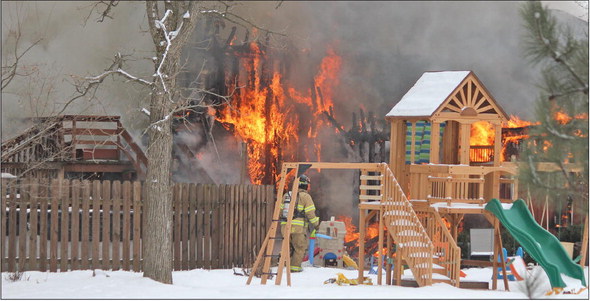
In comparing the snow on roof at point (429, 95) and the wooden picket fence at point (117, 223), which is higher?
the snow on roof at point (429, 95)

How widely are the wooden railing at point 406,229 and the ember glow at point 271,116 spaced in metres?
16.3

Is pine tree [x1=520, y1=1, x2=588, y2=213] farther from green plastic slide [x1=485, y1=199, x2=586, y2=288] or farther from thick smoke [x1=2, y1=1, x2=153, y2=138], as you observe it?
thick smoke [x1=2, y1=1, x2=153, y2=138]

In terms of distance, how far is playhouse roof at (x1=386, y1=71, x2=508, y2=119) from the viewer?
45.5 ft

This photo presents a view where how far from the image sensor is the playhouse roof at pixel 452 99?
13.9m

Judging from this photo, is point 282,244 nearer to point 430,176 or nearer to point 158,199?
point 158,199

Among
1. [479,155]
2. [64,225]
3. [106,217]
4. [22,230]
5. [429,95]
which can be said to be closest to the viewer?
[22,230]

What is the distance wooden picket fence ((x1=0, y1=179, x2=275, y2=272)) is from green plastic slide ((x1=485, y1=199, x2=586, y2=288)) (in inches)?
194

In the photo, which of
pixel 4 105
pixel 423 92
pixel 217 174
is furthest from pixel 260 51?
pixel 423 92

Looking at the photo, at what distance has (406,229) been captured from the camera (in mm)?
12805

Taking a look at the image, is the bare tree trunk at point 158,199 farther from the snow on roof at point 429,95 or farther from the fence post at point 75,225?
the snow on roof at point 429,95

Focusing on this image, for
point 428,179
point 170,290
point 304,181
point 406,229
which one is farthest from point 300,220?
point 170,290

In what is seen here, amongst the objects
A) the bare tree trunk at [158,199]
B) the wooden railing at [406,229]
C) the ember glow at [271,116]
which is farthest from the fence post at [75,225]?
the ember glow at [271,116]

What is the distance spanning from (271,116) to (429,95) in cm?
1557

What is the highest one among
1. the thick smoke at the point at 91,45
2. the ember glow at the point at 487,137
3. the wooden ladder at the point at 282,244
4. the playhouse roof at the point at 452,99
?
the thick smoke at the point at 91,45
